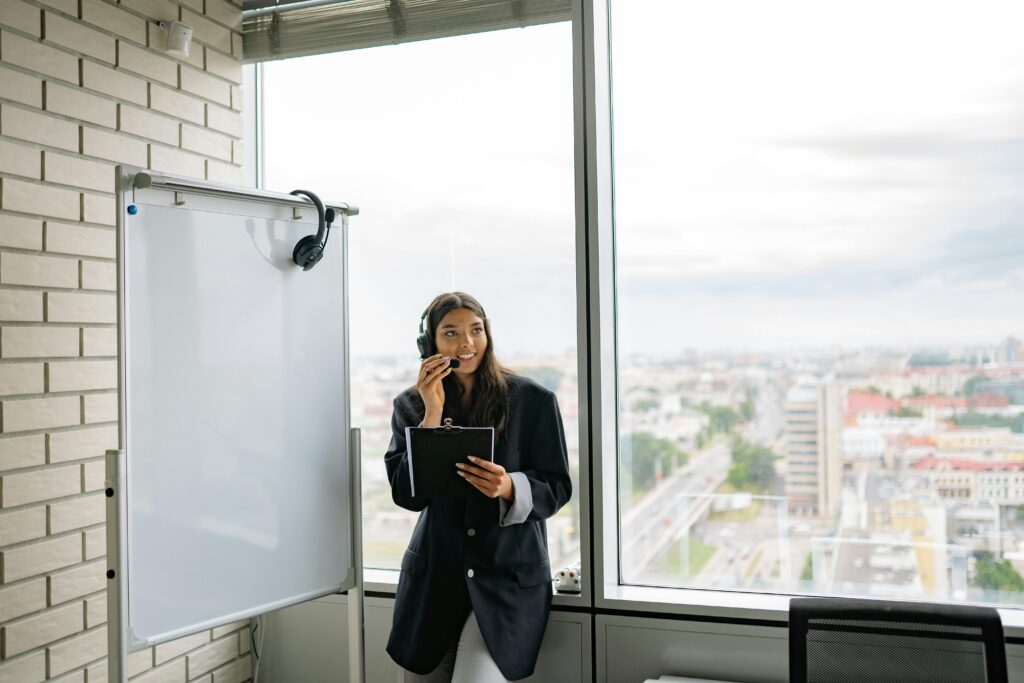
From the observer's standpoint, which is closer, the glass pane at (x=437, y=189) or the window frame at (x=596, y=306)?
the window frame at (x=596, y=306)

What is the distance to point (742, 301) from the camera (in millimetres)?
2518

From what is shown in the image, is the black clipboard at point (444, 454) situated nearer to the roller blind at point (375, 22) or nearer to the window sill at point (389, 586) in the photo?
the window sill at point (389, 586)

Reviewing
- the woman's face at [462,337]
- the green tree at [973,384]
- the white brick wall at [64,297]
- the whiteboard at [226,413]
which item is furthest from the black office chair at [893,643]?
the white brick wall at [64,297]

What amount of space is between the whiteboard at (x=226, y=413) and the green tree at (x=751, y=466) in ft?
3.68

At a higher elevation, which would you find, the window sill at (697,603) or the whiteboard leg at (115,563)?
the whiteboard leg at (115,563)

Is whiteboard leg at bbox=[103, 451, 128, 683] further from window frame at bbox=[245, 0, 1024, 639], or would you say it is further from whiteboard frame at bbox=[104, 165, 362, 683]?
window frame at bbox=[245, 0, 1024, 639]

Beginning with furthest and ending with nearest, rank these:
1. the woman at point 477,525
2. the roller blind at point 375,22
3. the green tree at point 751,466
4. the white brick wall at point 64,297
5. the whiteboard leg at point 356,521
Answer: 1. the roller blind at point 375,22
2. the green tree at point 751,466
3. the whiteboard leg at point 356,521
4. the woman at point 477,525
5. the white brick wall at point 64,297

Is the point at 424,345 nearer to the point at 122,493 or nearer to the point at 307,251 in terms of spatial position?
the point at 307,251

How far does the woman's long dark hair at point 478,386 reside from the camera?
7.70ft

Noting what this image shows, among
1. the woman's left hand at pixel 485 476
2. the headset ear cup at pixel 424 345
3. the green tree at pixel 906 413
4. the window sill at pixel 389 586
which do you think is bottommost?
the window sill at pixel 389 586

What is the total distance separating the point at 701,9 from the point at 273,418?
5.67ft

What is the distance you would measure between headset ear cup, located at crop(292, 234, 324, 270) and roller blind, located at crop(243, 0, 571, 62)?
3.06ft

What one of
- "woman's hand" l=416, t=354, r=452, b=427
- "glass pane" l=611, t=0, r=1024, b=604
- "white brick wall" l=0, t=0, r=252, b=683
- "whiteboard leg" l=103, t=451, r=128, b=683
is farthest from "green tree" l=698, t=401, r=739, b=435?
"white brick wall" l=0, t=0, r=252, b=683

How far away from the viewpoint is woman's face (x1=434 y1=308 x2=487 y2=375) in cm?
234
